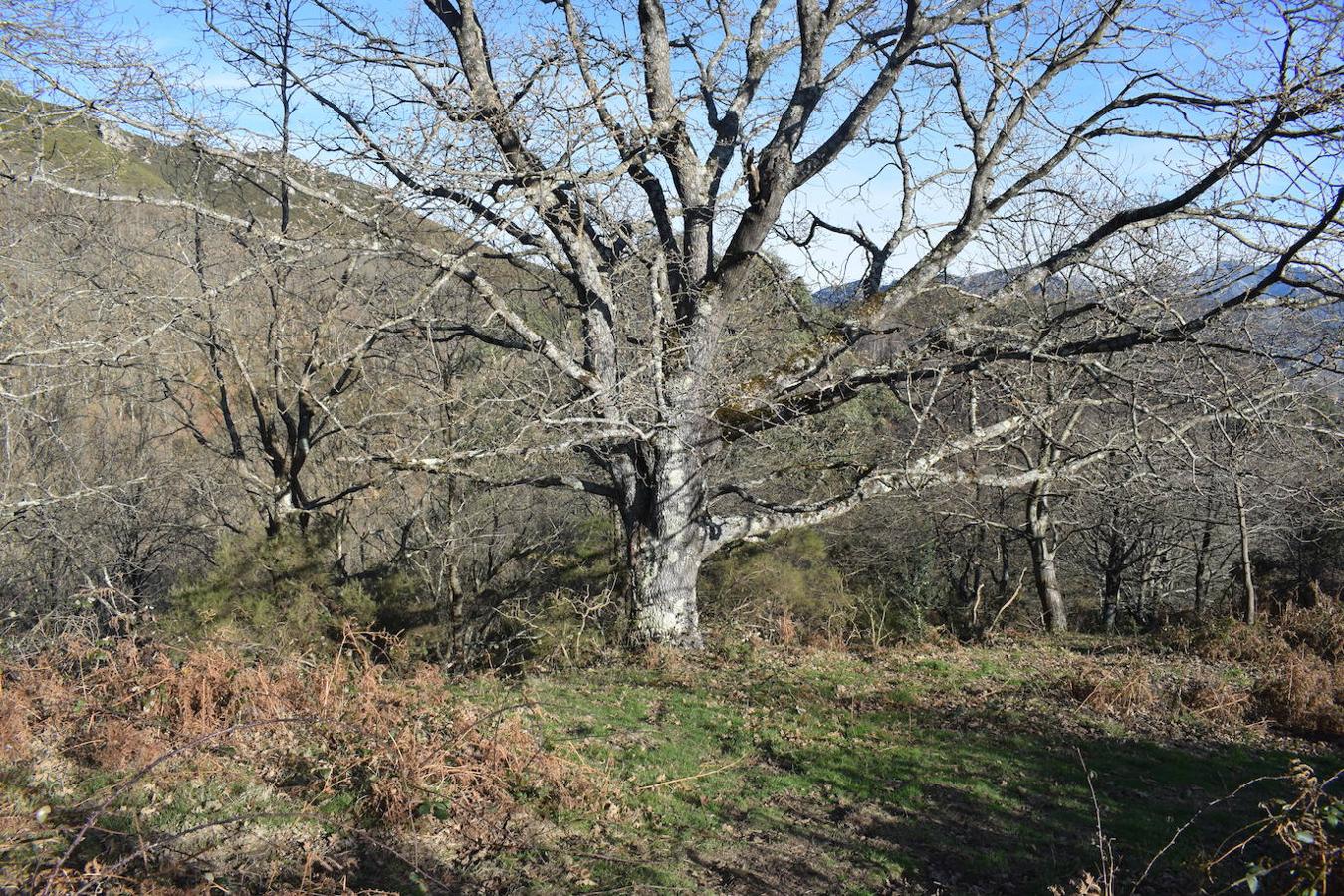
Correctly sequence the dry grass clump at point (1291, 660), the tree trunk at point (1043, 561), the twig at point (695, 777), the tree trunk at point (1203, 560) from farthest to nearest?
the tree trunk at point (1203, 560)
the tree trunk at point (1043, 561)
the dry grass clump at point (1291, 660)
the twig at point (695, 777)

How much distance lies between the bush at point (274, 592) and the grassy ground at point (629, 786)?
6.40m

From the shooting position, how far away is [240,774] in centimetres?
455

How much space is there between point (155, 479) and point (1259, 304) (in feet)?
53.8

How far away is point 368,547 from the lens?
63.5 ft

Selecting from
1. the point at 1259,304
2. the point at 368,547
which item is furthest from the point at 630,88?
the point at 368,547

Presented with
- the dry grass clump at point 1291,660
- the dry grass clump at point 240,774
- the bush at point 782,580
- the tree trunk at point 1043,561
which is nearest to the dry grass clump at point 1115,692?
the dry grass clump at point 1291,660

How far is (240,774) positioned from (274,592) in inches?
376

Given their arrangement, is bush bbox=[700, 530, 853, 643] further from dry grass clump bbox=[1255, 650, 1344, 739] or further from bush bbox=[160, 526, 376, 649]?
dry grass clump bbox=[1255, 650, 1344, 739]

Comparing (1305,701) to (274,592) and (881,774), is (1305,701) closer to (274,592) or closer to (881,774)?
(881,774)

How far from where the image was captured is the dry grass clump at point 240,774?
3.74 metres

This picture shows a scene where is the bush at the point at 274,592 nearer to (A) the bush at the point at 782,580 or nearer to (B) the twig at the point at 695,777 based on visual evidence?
(A) the bush at the point at 782,580

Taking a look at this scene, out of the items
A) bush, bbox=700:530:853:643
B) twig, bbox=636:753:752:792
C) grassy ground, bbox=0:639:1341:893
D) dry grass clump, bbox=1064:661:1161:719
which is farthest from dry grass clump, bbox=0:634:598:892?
bush, bbox=700:530:853:643

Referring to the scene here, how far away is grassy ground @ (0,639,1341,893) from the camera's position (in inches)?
159

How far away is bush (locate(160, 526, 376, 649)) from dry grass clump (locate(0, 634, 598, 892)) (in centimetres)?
717
